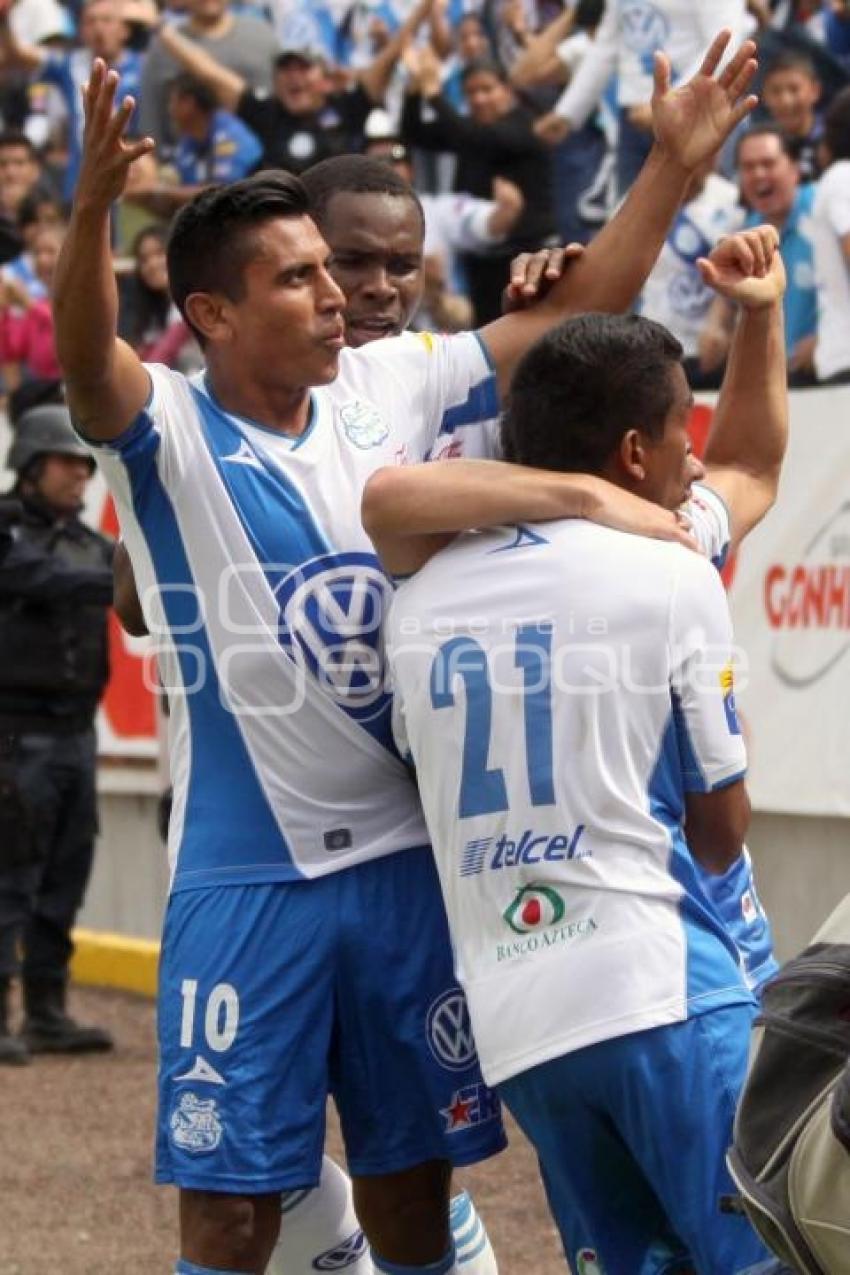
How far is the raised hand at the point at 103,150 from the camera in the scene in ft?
12.9

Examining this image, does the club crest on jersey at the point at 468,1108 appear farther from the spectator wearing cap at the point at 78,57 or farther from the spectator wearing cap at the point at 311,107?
the spectator wearing cap at the point at 78,57

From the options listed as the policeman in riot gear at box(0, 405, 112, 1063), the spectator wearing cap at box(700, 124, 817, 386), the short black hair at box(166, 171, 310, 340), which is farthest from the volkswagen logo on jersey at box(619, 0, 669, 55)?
the short black hair at box(166, 171, 310, 340)

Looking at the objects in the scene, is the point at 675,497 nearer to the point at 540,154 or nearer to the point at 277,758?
the point at 277,758

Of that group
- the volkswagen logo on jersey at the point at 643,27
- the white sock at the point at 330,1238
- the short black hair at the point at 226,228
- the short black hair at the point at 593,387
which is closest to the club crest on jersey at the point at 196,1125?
the white sock at the point at 330,1238

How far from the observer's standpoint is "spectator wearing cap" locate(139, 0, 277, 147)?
1380 cm

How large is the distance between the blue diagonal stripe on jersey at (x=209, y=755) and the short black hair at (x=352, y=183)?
1.03 m

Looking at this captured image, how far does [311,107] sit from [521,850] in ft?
31.7

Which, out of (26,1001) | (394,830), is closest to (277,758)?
(394,830)

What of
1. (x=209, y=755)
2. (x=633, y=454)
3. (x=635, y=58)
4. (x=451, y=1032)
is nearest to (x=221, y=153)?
(x=635, y=58)

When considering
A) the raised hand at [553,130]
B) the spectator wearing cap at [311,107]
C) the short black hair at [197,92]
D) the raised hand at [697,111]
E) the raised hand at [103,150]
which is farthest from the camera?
the short black hair at [197,92]

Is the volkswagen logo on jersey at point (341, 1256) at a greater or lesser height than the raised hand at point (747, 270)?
lesser

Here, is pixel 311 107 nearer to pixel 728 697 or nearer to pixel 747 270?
pixel 747 270

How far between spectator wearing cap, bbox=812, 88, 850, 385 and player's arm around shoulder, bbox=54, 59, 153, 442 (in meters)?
5.21

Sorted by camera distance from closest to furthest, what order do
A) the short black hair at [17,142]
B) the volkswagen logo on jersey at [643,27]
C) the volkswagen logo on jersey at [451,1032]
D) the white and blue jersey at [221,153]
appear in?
the volkswagen logo on jersey at [451,1032] < the volkswagen logo on jersey at [643,27] < the white and blue jersey at [221,153] < the short black hair at [17,142]
